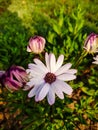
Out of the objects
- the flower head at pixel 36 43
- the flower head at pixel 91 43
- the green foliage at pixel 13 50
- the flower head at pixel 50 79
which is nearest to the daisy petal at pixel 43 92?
the flower head at pixel 50 79

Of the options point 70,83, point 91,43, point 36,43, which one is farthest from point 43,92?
point 70,83

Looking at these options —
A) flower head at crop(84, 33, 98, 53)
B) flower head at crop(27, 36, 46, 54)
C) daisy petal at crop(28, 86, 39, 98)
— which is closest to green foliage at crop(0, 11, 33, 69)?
flower head at crop(27, 36, 46, 54)

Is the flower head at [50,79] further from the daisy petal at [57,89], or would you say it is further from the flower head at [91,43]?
the flower head at [91,43]

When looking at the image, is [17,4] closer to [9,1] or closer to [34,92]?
[9,1]

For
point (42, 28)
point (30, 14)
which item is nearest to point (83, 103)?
point (42, 28)

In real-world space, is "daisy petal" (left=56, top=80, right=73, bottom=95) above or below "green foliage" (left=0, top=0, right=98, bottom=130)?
above

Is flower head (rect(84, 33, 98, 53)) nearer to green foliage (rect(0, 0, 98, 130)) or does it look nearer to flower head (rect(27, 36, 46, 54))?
flower head (rect(27, 36, 46, 54))
